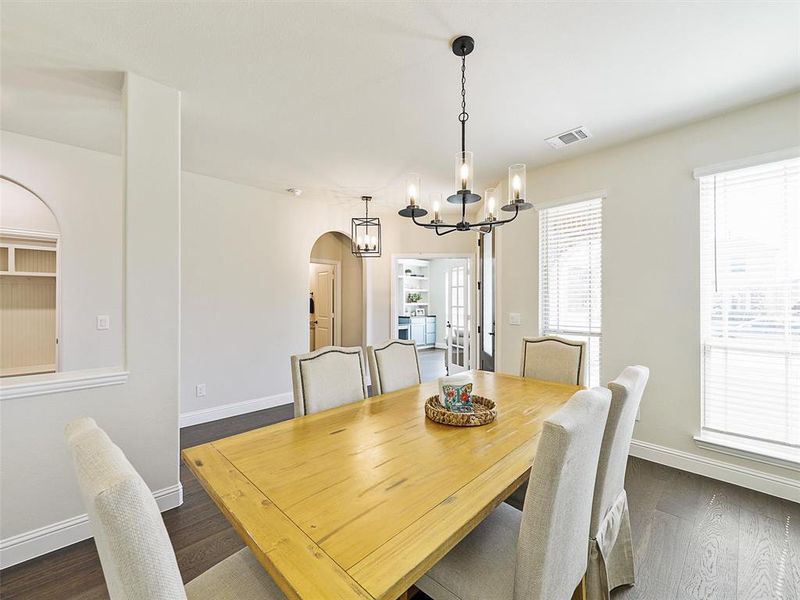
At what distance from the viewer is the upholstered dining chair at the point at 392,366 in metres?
2.33

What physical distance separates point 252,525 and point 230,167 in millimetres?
3510

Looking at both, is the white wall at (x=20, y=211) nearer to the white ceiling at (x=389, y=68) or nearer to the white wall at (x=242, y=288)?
the white ceiling at (x=389, y=68)

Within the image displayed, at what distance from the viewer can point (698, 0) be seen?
1.57 m

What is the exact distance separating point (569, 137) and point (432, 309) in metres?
7.49

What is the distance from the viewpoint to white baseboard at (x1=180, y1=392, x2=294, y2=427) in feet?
11.9

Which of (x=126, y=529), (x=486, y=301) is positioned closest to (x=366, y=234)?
(x=486, y=301)

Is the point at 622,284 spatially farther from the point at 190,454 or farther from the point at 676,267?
the point at 190,454

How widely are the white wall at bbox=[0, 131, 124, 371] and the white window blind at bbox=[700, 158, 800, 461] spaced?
4.66 meters

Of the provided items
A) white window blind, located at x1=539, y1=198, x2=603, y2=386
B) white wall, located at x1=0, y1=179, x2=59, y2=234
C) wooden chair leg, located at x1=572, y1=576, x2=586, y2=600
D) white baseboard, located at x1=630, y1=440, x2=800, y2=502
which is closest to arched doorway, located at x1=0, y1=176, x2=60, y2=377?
white wall, located at x1=0, y1=179, x2=59, y2=234

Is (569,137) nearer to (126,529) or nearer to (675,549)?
(675,549)

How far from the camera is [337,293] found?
605 cm

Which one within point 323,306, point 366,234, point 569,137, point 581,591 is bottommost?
point 581,591

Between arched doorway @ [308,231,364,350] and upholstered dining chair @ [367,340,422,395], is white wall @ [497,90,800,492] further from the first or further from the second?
arched doorway @ [308,231,364,350]

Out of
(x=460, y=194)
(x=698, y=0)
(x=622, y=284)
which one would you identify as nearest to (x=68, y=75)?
(x=460, y=194)
